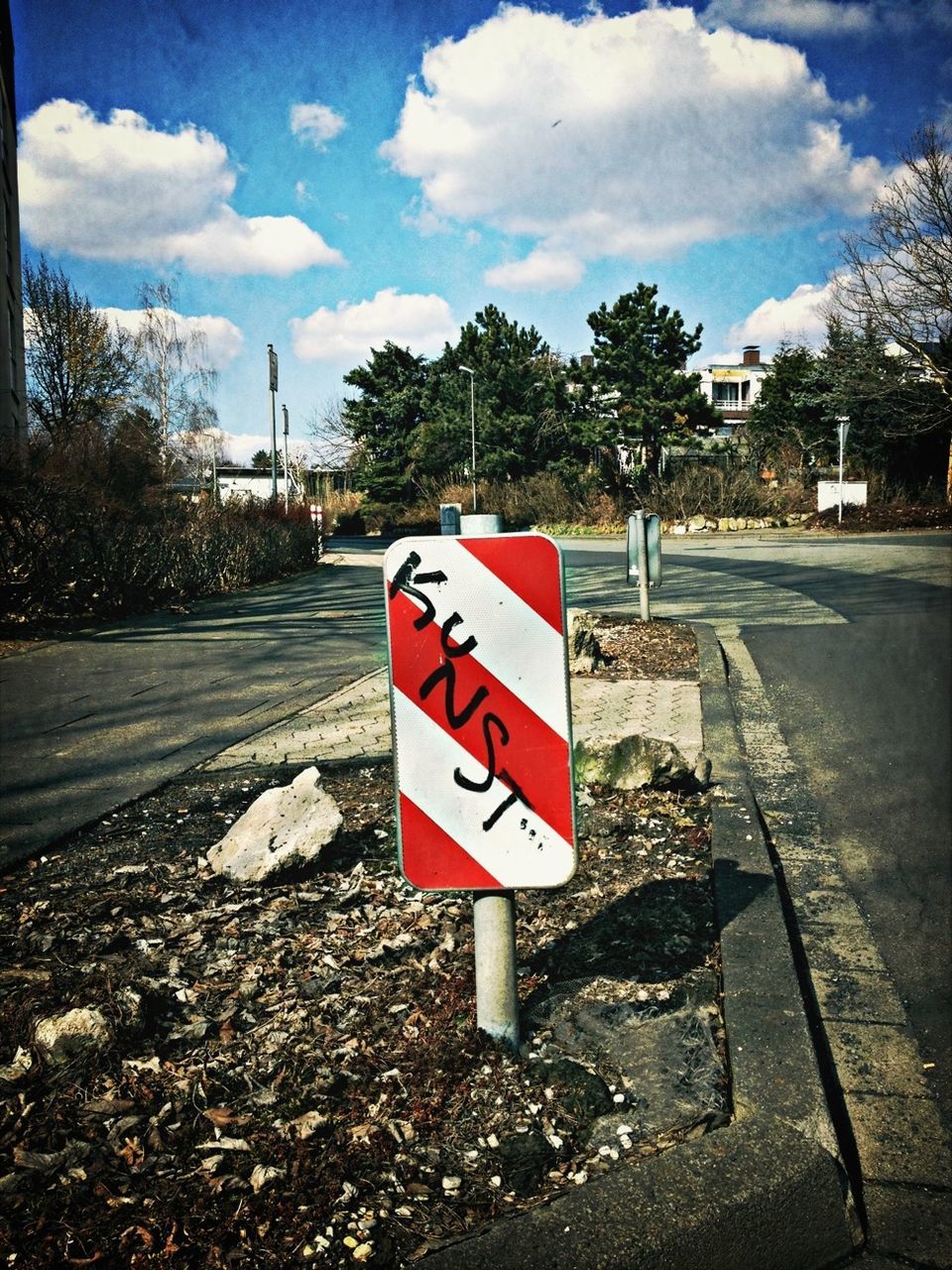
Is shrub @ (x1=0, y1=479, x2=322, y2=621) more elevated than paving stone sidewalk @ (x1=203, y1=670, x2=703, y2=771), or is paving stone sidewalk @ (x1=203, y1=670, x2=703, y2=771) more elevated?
shrub @ (x1=0, y1=479, x2=322, y2=621)

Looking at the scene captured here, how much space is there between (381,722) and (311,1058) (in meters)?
4.08

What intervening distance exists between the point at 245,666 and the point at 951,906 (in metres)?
7.00

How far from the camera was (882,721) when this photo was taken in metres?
6.10

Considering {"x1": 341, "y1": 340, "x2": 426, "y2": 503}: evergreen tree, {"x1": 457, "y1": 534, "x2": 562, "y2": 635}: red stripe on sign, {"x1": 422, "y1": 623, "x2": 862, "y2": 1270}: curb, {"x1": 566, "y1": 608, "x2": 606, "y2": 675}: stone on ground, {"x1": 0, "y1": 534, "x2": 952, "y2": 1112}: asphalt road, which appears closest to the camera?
{"x1": 422, "y1": 623, "x2": 862, "y2": 1270}: curb

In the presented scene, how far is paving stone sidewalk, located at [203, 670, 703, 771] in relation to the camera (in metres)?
5.61

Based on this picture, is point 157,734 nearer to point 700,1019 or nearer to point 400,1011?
point 400,1011

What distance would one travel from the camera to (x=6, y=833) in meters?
4.35

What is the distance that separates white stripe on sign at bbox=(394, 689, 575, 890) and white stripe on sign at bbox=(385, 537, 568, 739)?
0.19m

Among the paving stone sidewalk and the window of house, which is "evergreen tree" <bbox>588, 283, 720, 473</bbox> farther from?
the window of house

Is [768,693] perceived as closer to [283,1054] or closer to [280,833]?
[280,833]

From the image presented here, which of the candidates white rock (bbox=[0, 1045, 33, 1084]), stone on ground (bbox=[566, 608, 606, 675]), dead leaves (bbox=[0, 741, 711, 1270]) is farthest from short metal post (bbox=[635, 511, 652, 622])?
white rock (bbox=[0, 1045, 33, 1084])

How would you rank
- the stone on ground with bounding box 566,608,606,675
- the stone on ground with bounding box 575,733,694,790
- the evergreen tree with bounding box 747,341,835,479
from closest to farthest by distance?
the stone on ground with bounding box 575,733,694,790, the stone on ground with bounding box 566,608,606,675, the evergreen tree with bounding box 747,341,835,479

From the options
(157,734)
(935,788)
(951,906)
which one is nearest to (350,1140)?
(951,906)

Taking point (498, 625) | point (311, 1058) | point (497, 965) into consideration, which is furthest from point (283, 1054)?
point (498, 625)
